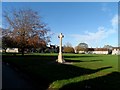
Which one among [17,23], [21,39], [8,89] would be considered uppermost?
[17,23]

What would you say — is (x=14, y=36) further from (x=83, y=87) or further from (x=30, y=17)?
(x=83, y=87)

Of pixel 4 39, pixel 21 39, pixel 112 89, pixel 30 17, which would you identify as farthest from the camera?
pixel 4 39

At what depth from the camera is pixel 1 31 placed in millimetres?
49375

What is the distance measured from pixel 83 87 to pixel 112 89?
1278mm

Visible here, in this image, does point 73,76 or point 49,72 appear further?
point 49,72

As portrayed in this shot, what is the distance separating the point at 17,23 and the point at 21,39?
16.3 ft

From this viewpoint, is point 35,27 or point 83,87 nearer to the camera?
point 83,87

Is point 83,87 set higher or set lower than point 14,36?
lower

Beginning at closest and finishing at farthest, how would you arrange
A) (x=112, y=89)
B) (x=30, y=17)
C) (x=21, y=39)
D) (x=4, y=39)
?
(x=112, y=89) → (x=21, y=39) → (x=30, y=17) → (x=4, y=39)

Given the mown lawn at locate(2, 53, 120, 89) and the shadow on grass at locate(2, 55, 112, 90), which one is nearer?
the mown lawn at locate(2, 53, 120, 89)

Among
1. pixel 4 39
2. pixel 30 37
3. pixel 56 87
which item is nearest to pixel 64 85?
pixel 56 87

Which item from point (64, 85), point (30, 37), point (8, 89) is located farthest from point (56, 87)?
point (30, 37)

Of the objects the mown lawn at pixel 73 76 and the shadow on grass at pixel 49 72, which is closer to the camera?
the mown lawn at pixel 73 76

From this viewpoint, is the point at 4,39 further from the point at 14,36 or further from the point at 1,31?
the point at 14,36
